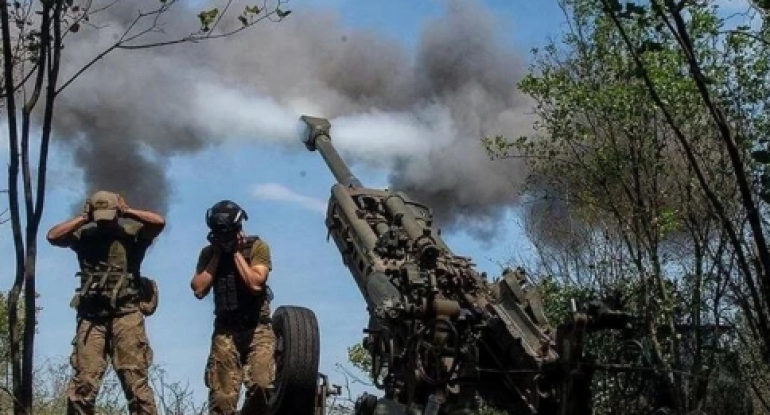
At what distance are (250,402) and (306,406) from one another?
62cm

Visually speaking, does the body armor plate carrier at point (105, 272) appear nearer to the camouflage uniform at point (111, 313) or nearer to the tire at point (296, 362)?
the camouflage uniform at point (111, 313)

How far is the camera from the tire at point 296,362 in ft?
26.7

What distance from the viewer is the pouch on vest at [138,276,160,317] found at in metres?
8.64

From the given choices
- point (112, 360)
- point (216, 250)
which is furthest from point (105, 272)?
point (216, 250)

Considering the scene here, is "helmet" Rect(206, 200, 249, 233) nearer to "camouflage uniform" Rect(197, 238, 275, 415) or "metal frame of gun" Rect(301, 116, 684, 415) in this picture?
"camouflage uniform" Rect(197, 238, 275, 415)

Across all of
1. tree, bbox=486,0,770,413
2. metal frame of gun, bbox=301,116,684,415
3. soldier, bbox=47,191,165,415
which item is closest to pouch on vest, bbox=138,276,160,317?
soldier, bbox=47,191,165,415

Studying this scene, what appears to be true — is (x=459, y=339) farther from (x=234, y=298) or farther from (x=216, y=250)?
(x=216, y=250)

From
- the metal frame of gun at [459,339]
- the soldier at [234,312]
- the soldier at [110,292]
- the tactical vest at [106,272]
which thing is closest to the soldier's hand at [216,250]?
the soldier at [234,312]

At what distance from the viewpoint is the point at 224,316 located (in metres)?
8.67

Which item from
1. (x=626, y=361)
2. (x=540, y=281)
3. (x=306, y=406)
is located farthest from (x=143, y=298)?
(x=540, y=281)

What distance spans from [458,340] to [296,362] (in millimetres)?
1463

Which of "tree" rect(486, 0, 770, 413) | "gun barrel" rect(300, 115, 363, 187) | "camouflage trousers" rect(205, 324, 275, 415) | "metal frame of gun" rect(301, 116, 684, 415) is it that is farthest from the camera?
"tree" rect(486, 0, 770, 413)

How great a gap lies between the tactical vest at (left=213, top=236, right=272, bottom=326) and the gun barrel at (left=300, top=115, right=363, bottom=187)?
2202 millimetres

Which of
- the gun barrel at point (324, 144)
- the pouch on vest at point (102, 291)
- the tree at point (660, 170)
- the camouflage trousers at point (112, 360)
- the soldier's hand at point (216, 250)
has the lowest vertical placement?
the camouflage trousers at point (112, 360)
